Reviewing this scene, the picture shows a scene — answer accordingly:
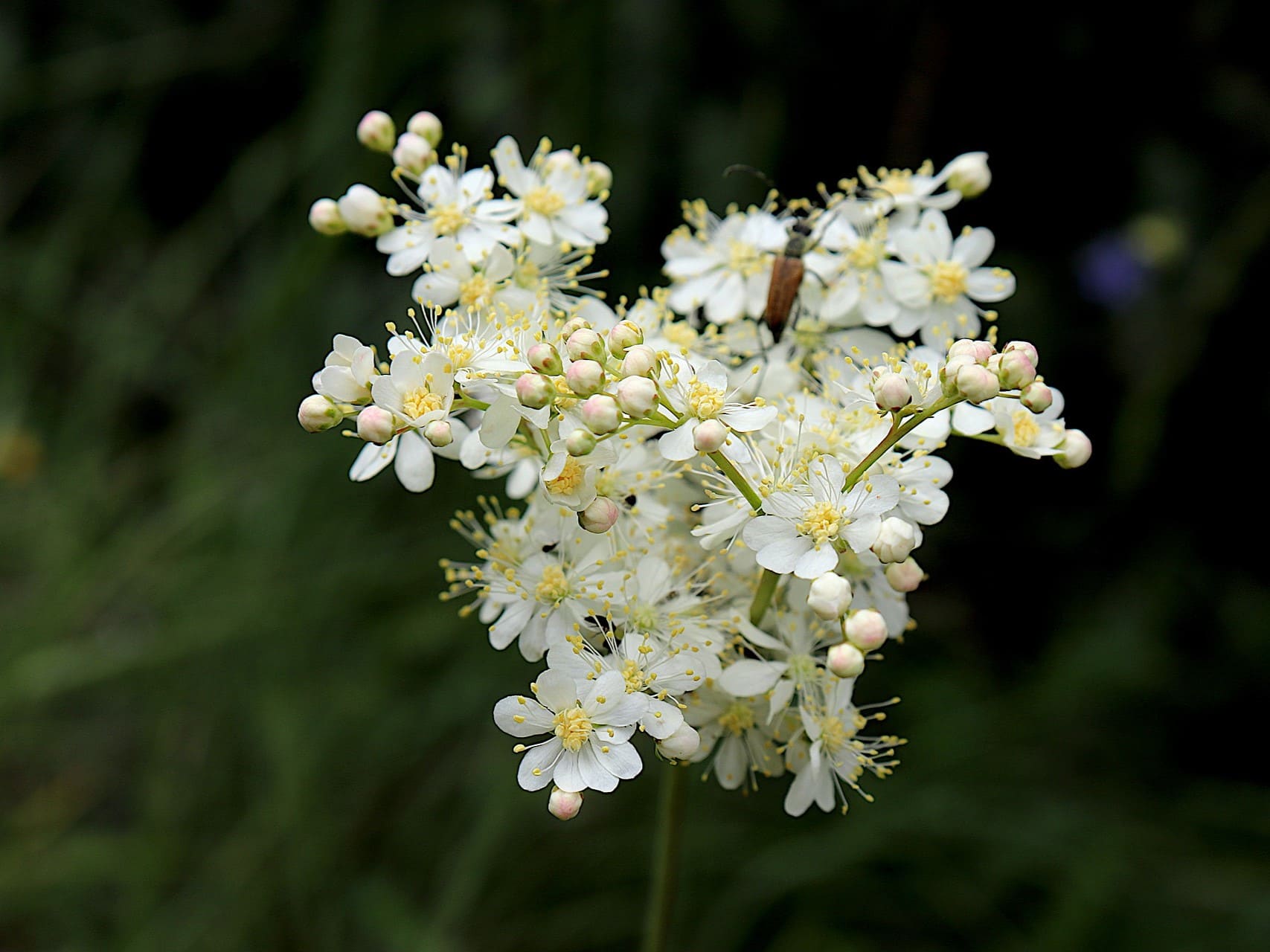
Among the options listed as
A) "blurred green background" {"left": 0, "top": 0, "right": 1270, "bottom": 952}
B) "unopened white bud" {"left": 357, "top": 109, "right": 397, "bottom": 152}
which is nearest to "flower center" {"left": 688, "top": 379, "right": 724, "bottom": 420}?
"unopened white bud" {"left": 357, "top": 109, "right": 397, "bottom": 152}

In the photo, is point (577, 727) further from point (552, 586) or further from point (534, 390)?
point (534, 390)

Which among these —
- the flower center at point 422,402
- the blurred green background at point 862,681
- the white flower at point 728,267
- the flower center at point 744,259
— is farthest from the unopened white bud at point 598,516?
the blurred green background at point 862,681

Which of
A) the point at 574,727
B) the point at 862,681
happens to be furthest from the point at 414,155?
the point at 862,681

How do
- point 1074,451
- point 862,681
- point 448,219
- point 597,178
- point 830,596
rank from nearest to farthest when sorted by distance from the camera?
point 830,596 < point 1074,451 < point 448,219 < point 597,178 < point 862,681

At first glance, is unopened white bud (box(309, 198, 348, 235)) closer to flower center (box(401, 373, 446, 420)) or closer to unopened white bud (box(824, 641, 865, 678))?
flower center (box(401, 373, 446, 420))

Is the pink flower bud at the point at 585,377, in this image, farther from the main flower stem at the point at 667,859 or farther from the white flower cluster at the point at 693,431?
the main flower stem at the point at 667,859

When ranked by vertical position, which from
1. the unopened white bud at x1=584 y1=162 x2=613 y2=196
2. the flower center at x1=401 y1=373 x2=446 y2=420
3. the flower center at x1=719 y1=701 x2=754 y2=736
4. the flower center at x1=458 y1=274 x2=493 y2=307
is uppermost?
the unopened white bud at x1=584 y1=162 x2=613 y2=196

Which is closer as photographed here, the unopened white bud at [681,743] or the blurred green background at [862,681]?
the unopened white bud at [681,743]
